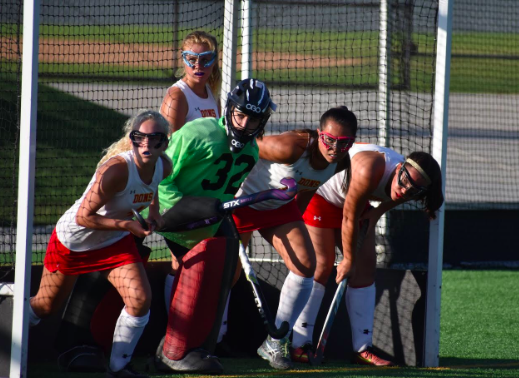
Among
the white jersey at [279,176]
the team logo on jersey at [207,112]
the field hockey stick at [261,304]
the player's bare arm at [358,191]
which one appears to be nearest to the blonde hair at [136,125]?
the white jersey at [279,176]

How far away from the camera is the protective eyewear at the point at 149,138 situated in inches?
137

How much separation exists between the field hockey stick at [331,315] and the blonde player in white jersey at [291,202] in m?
0.19

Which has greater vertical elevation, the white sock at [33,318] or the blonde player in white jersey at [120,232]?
the blonde player in white jersey at [120,232]

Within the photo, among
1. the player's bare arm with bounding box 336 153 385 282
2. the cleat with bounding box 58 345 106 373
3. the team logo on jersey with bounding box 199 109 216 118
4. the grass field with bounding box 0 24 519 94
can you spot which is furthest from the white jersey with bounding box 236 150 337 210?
the grass field with bounding box 0 24 519 94

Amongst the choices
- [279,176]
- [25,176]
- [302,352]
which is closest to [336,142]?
[279,176]

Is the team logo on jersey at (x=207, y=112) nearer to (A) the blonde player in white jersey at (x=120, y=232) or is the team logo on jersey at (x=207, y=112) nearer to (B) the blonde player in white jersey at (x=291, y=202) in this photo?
(B) the blonde player in white jersey at (x=291, y=202)

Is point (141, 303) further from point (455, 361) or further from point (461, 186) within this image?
point (461, 186)

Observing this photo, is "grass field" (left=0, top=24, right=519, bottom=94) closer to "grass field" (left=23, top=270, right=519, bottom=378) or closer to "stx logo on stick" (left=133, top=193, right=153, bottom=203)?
"grass field" (left=23, top=270, right=519, bottom=378)

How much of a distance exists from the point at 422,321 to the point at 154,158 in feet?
6.12

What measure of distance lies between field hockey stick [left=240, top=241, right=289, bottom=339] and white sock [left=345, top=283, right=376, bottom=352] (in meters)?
0.46

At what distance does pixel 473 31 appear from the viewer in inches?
436

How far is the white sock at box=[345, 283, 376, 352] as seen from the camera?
14.0 ft

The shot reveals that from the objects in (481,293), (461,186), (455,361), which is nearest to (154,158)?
(455,361)

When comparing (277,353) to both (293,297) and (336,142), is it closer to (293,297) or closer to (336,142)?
(293,297)
